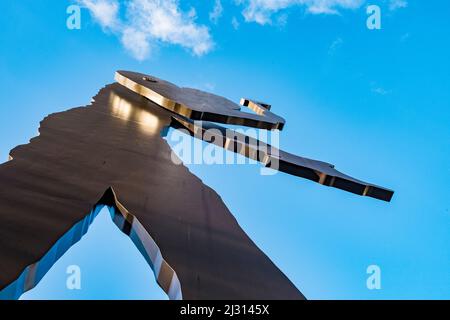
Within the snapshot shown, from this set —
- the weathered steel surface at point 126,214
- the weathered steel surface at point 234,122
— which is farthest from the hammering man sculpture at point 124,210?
the weathered steel surface at point 234,122

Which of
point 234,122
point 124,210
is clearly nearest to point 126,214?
point 124,210

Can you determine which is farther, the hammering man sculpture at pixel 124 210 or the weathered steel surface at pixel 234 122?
the weathered steel surface at pixel 234 122

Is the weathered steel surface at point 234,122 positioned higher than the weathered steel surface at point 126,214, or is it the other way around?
the weathered steel surface at point 234,122

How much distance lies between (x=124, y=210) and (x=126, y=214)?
0.04 meters

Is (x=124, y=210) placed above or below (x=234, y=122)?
below

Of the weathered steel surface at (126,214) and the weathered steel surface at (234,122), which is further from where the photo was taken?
the weathered steel surface at (234,122)

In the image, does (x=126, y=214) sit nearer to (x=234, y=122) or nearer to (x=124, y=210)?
(x=124, y=210)

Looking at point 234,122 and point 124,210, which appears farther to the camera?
point 234,122

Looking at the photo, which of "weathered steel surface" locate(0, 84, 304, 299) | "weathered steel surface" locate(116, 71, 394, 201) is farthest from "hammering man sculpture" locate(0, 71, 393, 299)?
"weathered steel surface" locate(116, 71, 394, 201)

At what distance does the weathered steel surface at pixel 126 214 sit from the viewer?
2.83 m

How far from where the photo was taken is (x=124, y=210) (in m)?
3.59

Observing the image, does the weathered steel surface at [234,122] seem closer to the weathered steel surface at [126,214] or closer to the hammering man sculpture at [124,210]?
the hammering man sculpture at [124,210]

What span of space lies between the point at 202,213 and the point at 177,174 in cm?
84

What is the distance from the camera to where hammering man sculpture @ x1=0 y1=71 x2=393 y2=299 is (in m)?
2.84
